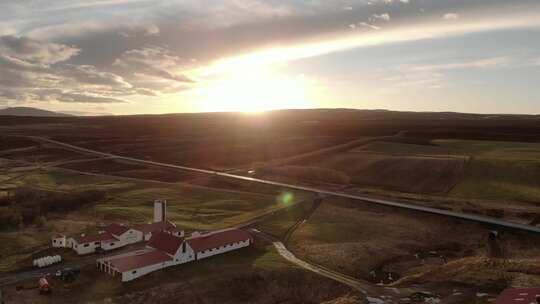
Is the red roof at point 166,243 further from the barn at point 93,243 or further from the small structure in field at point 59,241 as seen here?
the small structure in field at point 59,241

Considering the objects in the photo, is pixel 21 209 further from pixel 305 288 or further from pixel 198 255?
pixel 305 288

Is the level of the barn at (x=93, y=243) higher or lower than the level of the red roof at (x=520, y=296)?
lower

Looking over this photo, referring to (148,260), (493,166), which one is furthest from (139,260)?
(493,166)

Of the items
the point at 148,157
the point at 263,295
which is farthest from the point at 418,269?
the point at 148,157

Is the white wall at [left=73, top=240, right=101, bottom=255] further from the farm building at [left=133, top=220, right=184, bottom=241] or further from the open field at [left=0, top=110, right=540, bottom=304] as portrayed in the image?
the farm building at [left=133, top=220, right=184, bottom=241]

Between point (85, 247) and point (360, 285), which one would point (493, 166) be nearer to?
point (360, 285)

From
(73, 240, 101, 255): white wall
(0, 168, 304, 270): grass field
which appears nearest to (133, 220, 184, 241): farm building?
(0, 168, 304, 270): grass field

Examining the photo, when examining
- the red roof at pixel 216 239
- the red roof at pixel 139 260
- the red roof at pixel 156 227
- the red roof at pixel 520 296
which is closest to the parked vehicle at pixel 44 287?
the red roof at pixel 139 260
